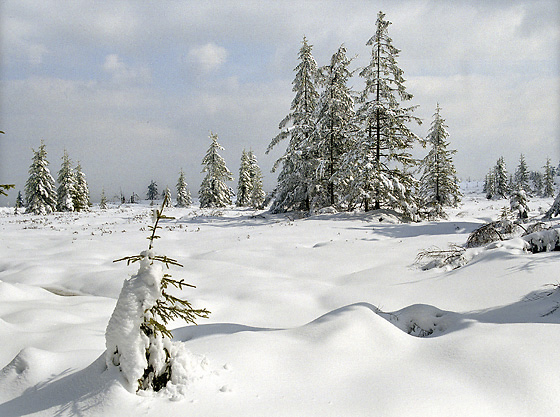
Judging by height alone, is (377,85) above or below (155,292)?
above

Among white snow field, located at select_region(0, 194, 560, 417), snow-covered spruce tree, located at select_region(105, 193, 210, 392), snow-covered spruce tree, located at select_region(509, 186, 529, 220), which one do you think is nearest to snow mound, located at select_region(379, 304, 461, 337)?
white snow field, located at select_region(0, 194, 560, 417)

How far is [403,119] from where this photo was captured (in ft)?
57.2

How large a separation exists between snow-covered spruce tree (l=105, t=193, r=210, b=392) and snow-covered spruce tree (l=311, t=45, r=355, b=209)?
661 inches

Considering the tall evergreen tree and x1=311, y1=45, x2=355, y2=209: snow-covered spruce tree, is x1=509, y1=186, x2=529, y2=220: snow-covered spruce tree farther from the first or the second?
the tall evergreen tree

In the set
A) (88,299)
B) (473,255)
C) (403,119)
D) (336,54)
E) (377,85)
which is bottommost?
(88,299)

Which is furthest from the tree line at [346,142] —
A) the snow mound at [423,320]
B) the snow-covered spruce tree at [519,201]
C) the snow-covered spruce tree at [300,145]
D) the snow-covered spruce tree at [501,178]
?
the snow-covered spruce tree at [501,178]

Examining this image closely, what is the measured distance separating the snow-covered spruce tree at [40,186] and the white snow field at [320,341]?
3666 cm

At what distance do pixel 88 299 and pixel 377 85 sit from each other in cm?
1694

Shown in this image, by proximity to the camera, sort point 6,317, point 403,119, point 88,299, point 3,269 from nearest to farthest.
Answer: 1. point 6,317
2. point 88,299
3. point 3,269
4. point 403,119

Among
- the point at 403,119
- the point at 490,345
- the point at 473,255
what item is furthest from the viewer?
the point at 403,119

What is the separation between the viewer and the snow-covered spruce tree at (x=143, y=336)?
2.24 m

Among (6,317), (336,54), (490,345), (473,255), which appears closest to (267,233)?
(473,255)

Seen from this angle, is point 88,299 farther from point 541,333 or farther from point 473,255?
point 473,255

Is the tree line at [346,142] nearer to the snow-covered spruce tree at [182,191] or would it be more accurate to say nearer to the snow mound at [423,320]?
the snow mound at [423,320]
